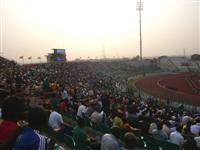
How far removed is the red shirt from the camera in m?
3.85

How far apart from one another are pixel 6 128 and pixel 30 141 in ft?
1.37

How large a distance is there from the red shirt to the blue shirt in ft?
0.76

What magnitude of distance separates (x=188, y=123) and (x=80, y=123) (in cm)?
529

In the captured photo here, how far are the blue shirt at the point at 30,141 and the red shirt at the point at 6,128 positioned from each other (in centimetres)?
23

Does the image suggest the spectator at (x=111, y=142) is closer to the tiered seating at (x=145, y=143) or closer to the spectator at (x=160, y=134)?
the tiered seating at (x=145, y=143)

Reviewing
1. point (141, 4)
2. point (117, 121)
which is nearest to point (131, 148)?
point (117, 121)

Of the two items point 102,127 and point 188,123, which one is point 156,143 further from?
point 188,123

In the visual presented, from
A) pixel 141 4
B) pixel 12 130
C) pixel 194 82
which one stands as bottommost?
pixel 194 82

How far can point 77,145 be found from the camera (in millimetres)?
8641

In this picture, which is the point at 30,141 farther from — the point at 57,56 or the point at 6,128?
the point at 57,56

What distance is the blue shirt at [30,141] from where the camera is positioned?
359 centimetres

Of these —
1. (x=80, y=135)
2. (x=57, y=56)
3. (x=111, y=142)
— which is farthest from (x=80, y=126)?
(x=57, y=56)

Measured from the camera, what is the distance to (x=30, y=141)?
3.63m

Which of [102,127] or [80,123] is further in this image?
[102,127]
